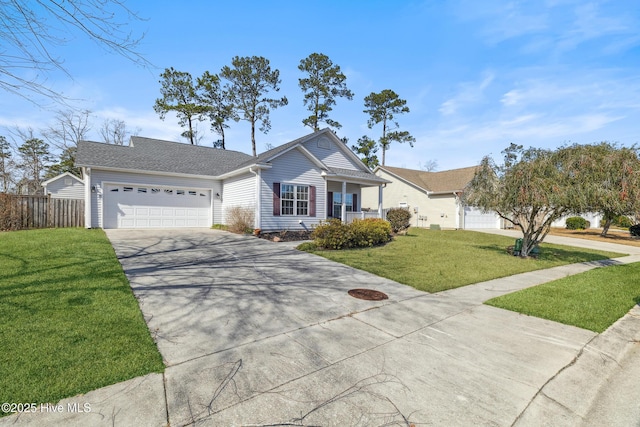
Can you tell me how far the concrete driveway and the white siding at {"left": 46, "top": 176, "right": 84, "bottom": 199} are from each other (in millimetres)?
23238

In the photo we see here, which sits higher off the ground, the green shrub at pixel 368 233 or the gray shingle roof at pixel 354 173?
the gray shingle roof at pixel 354 173

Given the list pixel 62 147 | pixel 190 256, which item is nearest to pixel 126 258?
pixel 190 256

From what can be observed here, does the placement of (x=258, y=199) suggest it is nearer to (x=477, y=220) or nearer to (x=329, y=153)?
(x=329, y=153)

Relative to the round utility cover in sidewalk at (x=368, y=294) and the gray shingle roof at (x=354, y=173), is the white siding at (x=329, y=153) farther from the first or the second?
the round utility cover in sidewalk at (x=368, y=294)

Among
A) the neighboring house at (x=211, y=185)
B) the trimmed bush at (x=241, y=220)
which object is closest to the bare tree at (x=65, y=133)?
the neighboring house at (x=211, y=185)

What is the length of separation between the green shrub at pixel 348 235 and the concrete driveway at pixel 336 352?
4.25 meters

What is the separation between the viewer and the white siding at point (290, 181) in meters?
13.5

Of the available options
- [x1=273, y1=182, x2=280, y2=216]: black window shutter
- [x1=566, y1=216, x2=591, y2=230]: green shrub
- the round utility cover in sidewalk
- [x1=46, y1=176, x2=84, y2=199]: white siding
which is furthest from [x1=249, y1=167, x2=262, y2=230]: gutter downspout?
[x1=566, y1=216, x2=591, y2=230]: green shrub

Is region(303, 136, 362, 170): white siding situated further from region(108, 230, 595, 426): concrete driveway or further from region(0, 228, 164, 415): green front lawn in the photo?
region(0, 228, 164, 415): green front lawn

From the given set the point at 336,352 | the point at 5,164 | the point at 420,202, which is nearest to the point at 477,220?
the point at 420,202

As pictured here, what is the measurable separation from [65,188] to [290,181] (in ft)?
67.2

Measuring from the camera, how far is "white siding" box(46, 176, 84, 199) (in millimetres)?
22422

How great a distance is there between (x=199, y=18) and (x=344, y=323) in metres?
7.31

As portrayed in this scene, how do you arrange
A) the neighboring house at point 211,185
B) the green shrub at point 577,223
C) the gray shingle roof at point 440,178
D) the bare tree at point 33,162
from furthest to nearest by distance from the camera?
the bare tree at point 33,162
the green shrub at point 577,223
the gray shingle roof at point 440,178
the neighboring house at point 211,185
